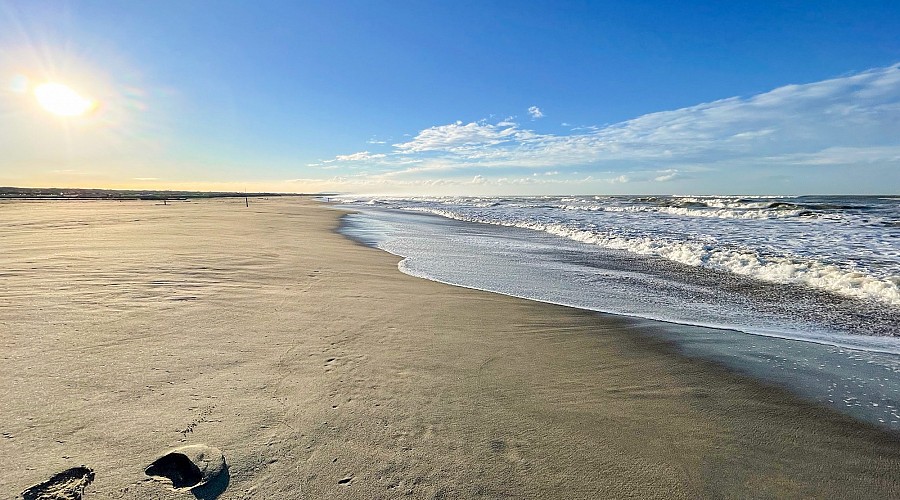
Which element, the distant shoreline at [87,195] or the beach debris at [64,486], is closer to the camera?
the beach debris at [64,486]

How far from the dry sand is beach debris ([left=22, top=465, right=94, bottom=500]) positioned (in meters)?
0.05

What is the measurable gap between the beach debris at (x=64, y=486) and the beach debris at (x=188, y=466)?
250 mm

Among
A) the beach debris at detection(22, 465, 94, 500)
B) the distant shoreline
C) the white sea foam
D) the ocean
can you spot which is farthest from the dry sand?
the distant shoreline

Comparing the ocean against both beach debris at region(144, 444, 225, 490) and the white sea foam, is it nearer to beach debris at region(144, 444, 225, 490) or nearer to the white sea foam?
the white sea foam

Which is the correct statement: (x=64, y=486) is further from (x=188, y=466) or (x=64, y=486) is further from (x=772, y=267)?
(x=772, y=267)

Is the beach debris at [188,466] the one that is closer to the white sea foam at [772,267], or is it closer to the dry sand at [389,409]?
the dry sand at [389,409]

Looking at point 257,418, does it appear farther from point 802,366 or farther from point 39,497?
point 802,366

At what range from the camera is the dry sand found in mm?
2195

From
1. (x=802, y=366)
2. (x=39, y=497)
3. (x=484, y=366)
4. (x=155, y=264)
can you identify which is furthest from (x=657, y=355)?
(x=155, y=264)

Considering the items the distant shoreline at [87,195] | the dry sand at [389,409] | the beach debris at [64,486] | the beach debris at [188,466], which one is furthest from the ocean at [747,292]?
the distant shoreline at [87,195]

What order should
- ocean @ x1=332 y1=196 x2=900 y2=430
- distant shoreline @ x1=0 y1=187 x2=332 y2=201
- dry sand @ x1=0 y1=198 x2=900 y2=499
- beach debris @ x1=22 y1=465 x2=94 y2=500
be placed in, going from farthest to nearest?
distant shoreline @ x1=0 y1=187 x2=332 y2=201 < ocean @ x1=332 y1=196 x2=900 y2=430 < dry sand @ x1=0 y1=198 x2=900 y2=499 < beach debris @ x1=22 y1=465 x2=94 y2=500

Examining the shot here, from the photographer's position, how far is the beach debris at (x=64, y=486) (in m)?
1.91

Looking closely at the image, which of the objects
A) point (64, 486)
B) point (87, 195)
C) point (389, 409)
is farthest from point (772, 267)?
point (87, 195)

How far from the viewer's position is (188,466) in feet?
7.00
